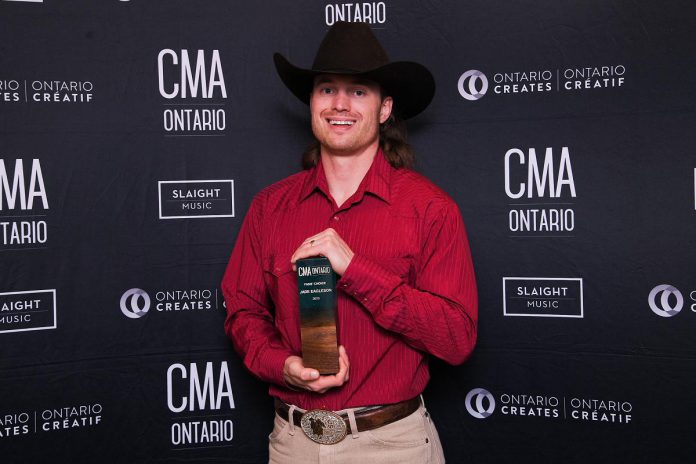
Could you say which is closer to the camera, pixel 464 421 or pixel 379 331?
pixel 379 331

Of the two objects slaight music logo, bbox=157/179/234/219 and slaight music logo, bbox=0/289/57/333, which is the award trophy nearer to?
slaight music logo, bbox=157/179/234/219

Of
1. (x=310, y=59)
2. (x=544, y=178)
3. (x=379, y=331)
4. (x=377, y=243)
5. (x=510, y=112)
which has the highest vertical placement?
(x=310, y=59)

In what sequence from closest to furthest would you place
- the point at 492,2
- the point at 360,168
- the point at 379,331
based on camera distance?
the point at 379,331 < the point at 360,168 < the point at 492,2

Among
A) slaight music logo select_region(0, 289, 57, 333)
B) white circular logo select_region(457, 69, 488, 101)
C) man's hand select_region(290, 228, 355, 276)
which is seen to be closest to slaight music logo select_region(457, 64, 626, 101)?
white circular logo select_region(457, 69, 488, 101)

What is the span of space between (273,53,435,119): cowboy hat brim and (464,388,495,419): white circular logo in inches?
39.9

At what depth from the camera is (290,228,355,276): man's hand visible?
5.53 ft

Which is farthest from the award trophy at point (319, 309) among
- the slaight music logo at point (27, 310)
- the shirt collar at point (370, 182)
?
the slaight music logo at point (27, 310)

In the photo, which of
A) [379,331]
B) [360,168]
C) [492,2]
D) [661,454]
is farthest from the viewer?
[492,2]

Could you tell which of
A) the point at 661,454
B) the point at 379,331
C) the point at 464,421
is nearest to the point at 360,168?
the point at 379,331

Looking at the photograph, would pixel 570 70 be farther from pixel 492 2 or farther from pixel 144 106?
pixel 144 106

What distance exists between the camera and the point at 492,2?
240 cm

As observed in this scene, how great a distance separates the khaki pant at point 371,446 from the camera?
1.76m

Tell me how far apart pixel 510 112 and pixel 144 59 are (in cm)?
129

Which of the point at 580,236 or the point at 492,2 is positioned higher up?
the point at 492,2
